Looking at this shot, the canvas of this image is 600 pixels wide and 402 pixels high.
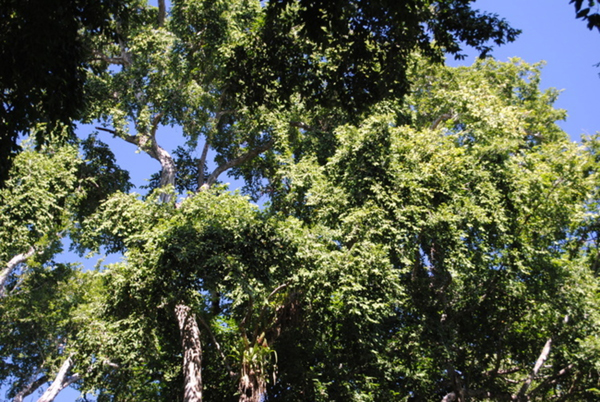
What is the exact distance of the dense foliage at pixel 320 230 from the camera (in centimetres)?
1031

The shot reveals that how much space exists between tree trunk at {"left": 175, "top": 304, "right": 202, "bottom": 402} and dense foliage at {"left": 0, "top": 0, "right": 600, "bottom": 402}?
46mm

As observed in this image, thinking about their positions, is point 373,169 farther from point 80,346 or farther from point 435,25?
point 80,346

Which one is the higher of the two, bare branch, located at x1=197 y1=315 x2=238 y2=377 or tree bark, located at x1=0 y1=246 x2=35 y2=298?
tree bark, located at x1=0 y1=246 x2=35 y2=298

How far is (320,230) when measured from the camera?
41.2 ft

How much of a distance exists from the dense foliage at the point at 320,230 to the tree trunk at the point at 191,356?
46 mm

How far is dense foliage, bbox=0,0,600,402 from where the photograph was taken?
1031 centimetres

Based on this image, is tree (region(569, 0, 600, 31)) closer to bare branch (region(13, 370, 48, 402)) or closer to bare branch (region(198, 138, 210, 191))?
bare branch (region(198, 138, 210, 191))

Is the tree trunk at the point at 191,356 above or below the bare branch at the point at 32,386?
below

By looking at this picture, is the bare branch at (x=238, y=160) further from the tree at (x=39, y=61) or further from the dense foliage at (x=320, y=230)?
the tree at (x=39, y=61)

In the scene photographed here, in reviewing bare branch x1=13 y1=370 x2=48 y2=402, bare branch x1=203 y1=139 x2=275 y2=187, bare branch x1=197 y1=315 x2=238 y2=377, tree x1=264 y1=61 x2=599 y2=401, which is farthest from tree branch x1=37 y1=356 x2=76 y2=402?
tree x1=264 y1=61 x2=599 y2=401

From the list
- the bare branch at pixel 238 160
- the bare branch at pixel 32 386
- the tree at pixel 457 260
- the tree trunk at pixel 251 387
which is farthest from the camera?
the bare branch at pixel 32 386

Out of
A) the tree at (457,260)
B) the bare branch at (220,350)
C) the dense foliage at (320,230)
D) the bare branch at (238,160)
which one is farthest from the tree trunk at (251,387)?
the bare branch at (238,160)

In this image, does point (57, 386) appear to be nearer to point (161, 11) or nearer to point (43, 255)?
point (43, 255)

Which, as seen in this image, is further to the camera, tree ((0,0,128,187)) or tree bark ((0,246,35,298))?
tree bark ((0,246,35,298))
